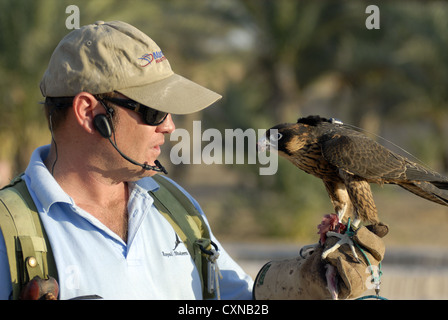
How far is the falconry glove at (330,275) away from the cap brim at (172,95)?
0.88 metres

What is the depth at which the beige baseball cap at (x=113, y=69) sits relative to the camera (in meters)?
2.43

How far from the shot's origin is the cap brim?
250 cm

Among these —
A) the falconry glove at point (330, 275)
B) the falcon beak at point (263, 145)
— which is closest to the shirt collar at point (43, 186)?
the falconry glove at point (330, 275)

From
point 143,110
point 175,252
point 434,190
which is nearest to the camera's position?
point 143,110

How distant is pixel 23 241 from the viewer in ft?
7.13

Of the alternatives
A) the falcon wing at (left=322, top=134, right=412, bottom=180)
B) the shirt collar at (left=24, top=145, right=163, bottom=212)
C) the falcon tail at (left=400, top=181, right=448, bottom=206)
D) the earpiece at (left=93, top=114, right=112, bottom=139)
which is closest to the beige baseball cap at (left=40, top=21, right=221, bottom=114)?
the earpiece at (left=93, top=114, right=112, bottom=139)

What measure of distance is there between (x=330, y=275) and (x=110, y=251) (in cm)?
99

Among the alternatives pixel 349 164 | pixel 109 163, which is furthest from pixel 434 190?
pixel 109 163

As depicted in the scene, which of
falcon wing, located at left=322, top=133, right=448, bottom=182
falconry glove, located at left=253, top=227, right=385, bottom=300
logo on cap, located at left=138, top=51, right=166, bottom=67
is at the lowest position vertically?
falconry glove, located at left=253, top=227, right=385, bottom=300

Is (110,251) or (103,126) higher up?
(103,126)

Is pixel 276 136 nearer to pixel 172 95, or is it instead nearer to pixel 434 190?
pixel 434 190

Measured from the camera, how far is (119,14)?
13.9 metres

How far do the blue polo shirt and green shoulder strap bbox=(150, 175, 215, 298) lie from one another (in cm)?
4

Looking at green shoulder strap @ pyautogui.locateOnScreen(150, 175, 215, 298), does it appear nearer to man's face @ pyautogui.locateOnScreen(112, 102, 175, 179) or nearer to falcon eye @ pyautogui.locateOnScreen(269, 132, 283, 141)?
man's face @ pyautogui.locateOnScreen(112, 102, 175, 179)
